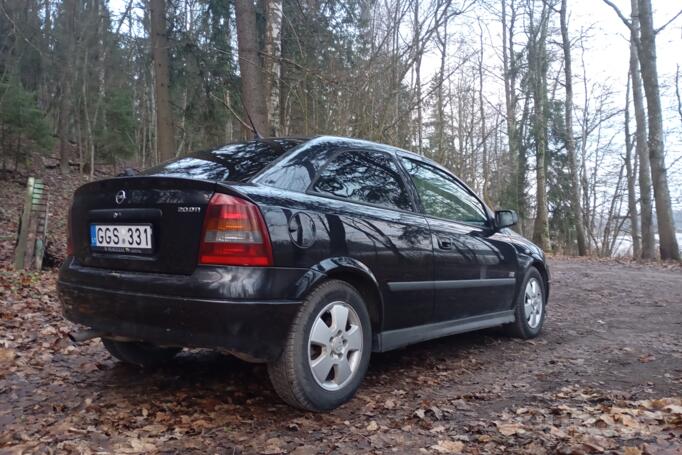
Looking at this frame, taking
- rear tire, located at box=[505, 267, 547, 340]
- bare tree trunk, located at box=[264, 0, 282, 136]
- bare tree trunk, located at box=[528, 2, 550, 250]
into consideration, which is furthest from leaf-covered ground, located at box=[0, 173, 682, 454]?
bare tree trunk, located at box=[528, 2, 550, 250]

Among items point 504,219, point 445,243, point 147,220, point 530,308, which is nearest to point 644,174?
point 530,308

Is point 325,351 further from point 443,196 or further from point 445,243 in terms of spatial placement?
point 443,196

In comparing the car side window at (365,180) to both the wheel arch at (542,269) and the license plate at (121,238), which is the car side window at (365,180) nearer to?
the license plate at (121,238)

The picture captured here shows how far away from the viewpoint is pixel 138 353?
12.2 feet

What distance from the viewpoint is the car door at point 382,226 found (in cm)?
318

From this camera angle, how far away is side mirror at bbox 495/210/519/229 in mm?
4785

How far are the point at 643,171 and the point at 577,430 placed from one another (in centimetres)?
1696

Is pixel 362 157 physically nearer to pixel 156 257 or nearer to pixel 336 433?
pixel 156 257

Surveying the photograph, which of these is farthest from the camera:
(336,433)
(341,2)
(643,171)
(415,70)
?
(643,171)

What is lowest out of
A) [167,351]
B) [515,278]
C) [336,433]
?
[336,433]

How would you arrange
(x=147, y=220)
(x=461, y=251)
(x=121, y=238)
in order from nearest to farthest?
(x=147, y=220), (x=121, y=238), (x=461, y=251)

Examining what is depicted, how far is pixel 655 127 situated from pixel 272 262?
14.4m

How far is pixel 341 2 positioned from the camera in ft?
38.1

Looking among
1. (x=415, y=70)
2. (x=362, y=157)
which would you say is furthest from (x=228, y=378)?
(x=415, y=70)
